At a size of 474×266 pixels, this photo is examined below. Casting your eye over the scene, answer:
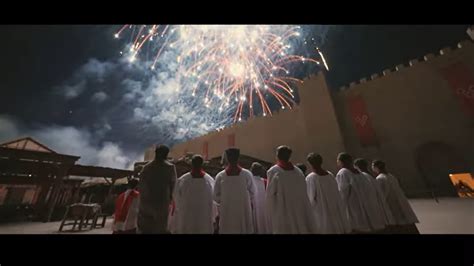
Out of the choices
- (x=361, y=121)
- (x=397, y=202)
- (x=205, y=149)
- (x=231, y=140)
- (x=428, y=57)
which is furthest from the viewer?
(x=205, y=149)

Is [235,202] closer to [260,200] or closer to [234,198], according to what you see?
[234,198]

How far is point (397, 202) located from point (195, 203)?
3497 mm

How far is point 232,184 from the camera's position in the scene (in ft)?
9.17

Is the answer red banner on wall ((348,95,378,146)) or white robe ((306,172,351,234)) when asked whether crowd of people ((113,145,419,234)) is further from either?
red banner on wall ((348,95,378,146))

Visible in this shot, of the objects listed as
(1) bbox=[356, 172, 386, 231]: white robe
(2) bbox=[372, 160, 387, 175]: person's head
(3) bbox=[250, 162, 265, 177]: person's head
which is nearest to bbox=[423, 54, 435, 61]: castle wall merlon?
(2) bbox=[372, 160, 387, 175]: person's head

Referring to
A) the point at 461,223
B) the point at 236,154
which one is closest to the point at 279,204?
the point at 236,154

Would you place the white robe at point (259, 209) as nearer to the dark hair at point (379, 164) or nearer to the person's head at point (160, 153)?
the person's head at point (160, 153)

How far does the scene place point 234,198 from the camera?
Result: 273 cm

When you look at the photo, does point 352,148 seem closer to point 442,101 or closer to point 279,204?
point 442,101

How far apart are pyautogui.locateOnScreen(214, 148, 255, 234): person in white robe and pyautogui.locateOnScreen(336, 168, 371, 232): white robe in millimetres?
1467

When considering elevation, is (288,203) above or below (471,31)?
below

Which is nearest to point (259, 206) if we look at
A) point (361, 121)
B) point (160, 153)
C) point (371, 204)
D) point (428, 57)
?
point (160, 153)

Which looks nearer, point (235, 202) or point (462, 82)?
point (235, 202)
